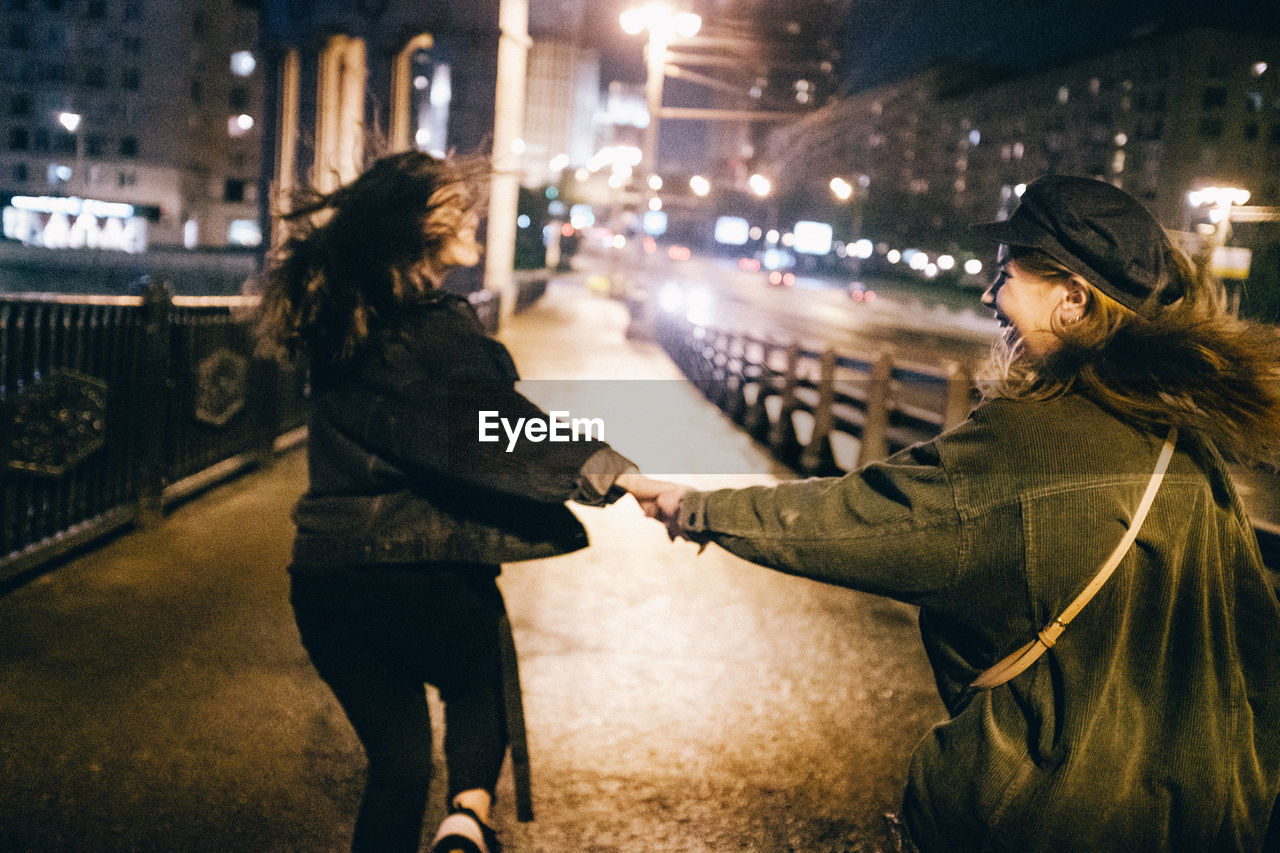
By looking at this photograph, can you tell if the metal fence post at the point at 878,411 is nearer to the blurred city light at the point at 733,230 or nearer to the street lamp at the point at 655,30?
the street lamp at the point at 655,30

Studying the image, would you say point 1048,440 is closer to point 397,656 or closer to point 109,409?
point 397,656

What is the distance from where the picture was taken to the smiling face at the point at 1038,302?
5.52ft

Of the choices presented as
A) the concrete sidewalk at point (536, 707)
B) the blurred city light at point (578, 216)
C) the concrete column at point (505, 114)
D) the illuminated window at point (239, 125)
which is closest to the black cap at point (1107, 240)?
the concrete sidewalk at point (536, 707)

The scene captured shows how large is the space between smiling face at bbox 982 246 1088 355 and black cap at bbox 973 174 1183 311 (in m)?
0.06

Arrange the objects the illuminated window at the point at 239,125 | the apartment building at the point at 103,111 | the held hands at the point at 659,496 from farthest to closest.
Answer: the illuminated window at the point at 239,125 → the apartment building at the point at 103,111 → the held hands at the point at 659,496

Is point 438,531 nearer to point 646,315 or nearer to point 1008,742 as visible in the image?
point 1008,742

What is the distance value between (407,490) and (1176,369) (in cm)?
151

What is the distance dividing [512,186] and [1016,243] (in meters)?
25.7

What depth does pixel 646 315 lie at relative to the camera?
26344 mm

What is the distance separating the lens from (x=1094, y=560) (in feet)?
4.92

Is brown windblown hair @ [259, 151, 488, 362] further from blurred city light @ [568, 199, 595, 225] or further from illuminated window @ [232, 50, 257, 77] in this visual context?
illuminated window @ [232, 50, 257, 77]

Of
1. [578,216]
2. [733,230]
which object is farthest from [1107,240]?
[733,230]

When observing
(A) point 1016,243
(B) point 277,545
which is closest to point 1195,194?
(B) point 277,545

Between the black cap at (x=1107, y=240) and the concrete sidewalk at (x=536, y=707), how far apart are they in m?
2.14
